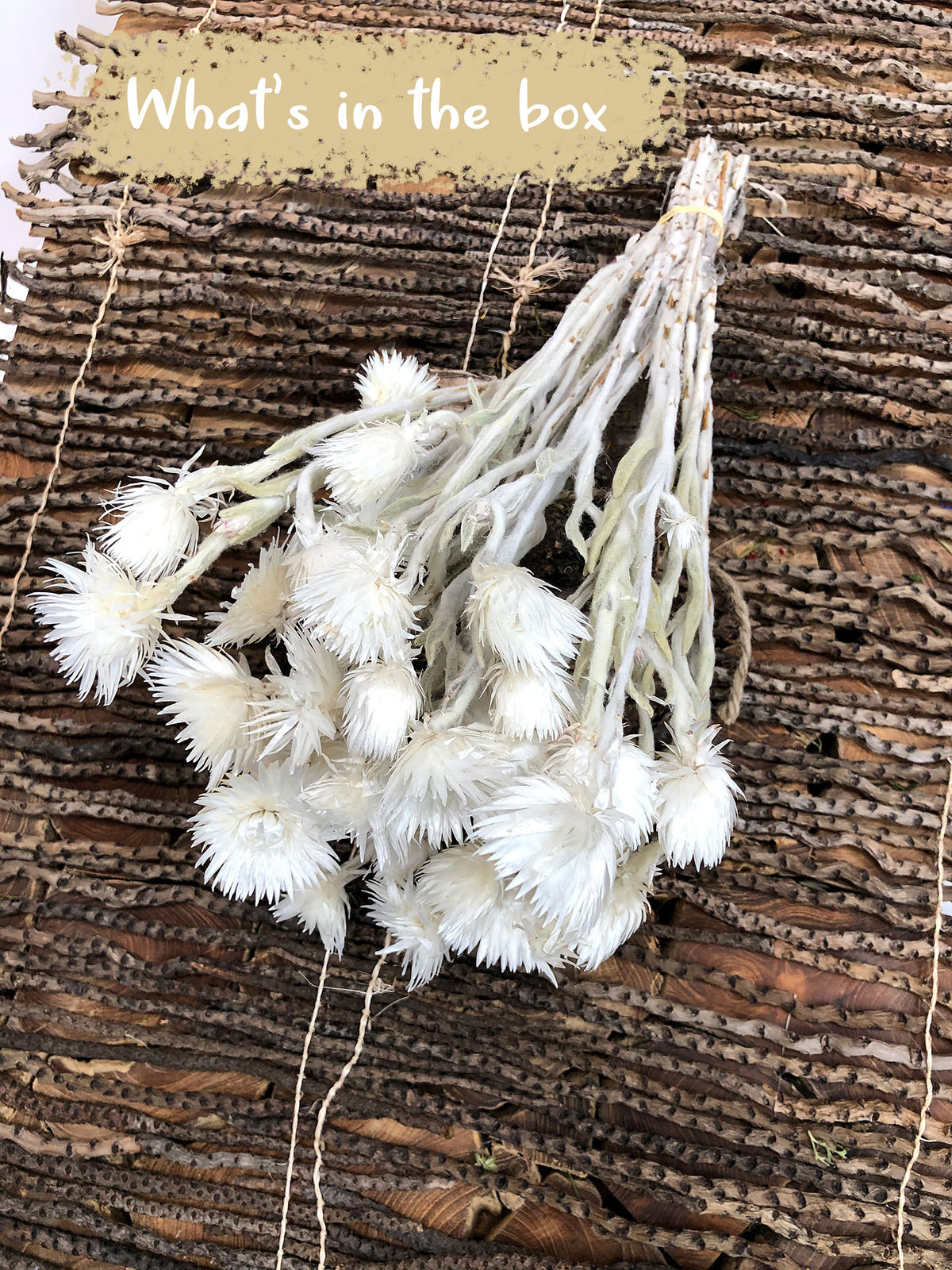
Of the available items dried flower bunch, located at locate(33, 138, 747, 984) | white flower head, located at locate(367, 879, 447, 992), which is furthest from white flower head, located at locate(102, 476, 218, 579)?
white flower head, located at locate(367, 879, 447, 992)

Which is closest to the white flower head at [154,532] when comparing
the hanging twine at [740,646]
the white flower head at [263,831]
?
the white flower head at [263,831]

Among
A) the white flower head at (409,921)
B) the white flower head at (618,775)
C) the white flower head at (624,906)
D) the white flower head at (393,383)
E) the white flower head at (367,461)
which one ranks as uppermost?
the white flower head at (393,383)

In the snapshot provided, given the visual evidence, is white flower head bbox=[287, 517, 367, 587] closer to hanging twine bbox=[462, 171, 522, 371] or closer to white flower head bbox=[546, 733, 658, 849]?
white flower head bbox=[546, 733, 658, 849]

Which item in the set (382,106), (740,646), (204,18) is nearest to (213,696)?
(740,646)

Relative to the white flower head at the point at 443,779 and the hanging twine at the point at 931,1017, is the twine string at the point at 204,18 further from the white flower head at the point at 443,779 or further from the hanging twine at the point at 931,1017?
the hanging twine at the point at 931,1017

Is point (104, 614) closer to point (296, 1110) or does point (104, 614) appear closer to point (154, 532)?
point (154, 532)

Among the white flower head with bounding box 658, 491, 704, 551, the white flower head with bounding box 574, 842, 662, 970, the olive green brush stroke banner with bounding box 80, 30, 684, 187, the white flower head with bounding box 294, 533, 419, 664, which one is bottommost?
the white flower head with bounding box 574, 842, 662, 970

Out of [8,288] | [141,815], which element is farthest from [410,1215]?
[8,288]
